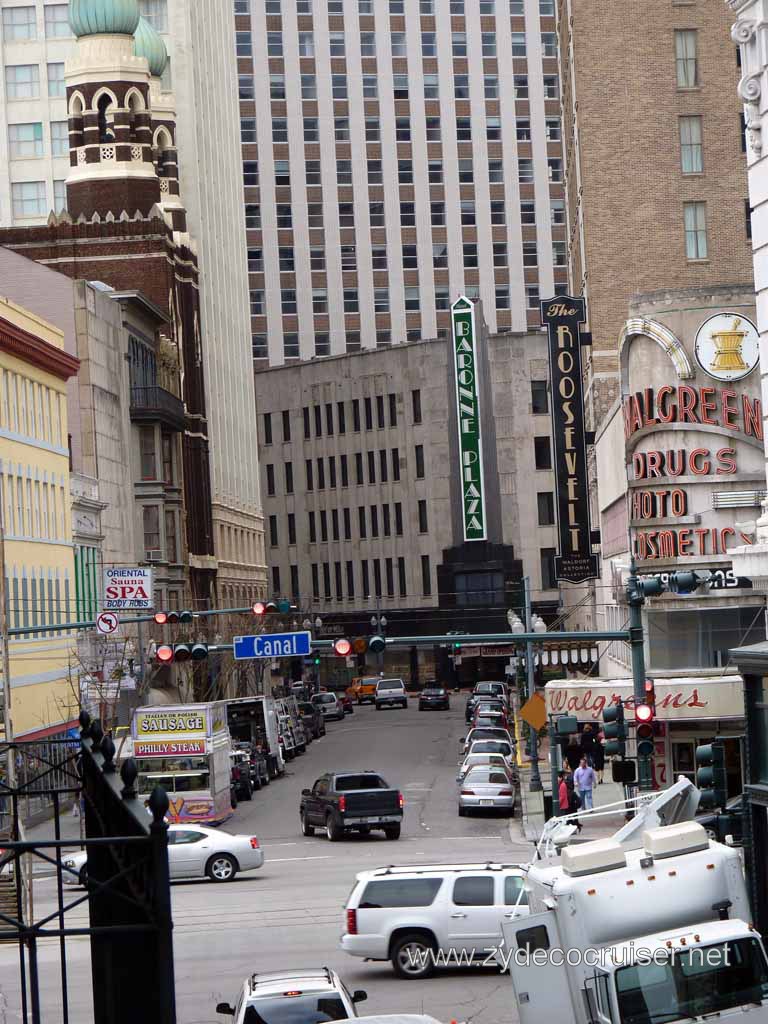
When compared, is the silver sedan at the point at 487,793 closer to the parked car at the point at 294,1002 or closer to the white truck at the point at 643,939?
the parked car at the point at 294,1002

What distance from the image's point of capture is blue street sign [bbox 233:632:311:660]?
42.1 metres

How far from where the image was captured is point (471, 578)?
116188 millimetres

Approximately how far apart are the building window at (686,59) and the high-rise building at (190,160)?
149 ft

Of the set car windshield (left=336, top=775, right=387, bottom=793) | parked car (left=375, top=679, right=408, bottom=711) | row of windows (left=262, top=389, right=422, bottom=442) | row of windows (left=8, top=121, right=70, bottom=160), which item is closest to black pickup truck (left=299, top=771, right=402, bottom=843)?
car windshield (left=336, top=775, right=387, bottom=793)

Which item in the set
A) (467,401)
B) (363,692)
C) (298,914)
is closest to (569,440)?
(467,401)

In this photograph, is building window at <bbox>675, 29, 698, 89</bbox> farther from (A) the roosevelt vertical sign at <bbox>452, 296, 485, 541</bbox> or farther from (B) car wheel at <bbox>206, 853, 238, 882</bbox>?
(B) car wheel at <bbox>206, 853, 238, 882</bbox>

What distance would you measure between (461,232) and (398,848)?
113 m

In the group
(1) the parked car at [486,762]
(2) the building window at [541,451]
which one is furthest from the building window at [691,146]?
(2) the building window at [541,451]

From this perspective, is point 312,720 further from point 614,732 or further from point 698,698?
point 614,732

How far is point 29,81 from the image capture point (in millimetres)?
110875

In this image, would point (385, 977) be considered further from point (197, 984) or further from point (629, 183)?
point (629, 183)

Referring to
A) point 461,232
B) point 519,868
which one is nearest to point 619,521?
point 519,868

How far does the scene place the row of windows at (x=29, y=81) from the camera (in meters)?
111

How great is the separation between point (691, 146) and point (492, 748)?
76.4 feet
